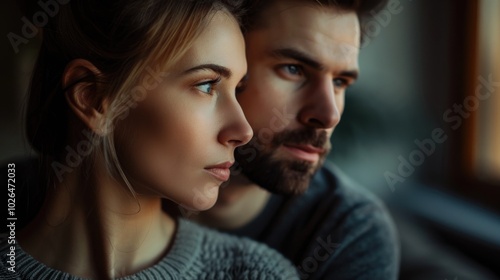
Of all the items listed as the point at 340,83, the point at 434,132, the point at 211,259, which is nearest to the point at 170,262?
the point at 211,259

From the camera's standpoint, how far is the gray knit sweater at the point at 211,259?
54 centimetres

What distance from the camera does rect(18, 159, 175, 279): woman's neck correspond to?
52 centimetres

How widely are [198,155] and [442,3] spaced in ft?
1.37

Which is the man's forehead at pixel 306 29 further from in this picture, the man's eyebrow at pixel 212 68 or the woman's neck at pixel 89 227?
the woman's neck at pixel 89 227

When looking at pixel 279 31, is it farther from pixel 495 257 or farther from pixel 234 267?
pixel 495 257

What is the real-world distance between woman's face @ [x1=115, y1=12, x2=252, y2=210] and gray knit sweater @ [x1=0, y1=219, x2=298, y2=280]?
0.07 metres

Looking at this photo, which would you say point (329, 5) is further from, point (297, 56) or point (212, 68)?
point (212, 68)

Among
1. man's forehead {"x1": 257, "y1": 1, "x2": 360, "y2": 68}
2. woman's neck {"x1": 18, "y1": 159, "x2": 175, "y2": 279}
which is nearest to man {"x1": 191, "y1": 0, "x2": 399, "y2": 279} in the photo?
man's forehead {"x1": 257, "y1": 1, "x2": 360, "y2": 68}

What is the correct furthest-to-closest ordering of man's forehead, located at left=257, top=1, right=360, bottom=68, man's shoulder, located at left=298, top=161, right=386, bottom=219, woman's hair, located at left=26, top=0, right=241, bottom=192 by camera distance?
man's shoulder, located at left=298, top=161, right=386, bottom=219 → man's forehead, located at left=257, top=1, right=360, bottom=68 → woman's hair, located at left=26, top=0, right=241, bottom=192

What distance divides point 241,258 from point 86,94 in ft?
0.71

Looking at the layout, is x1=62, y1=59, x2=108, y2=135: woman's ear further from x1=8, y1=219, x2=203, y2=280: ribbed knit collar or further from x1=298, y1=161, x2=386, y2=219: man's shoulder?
x1=298, y1=161, x2=386, y2=219: man's shoulder

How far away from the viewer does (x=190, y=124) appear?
50 centimetres

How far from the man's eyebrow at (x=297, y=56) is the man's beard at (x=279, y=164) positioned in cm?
7

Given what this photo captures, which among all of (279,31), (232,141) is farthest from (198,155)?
(279,31)
